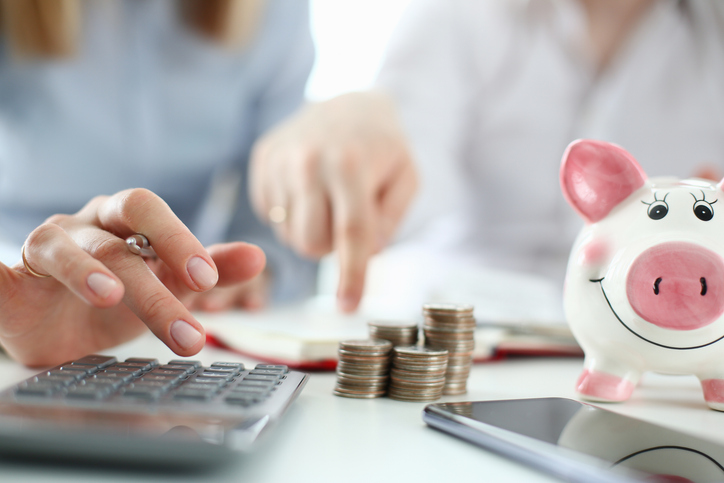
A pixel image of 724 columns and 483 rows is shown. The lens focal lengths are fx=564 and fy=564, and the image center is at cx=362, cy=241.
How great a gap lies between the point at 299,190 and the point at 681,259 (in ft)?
2.26

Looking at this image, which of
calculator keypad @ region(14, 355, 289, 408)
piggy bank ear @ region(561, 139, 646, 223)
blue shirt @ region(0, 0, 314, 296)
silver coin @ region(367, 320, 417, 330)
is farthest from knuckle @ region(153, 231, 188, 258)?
blue shirt @ region(0, 0, 314, 296)

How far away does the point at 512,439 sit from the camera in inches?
13.6

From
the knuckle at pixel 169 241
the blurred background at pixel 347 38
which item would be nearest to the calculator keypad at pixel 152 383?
the knuckle at pixel 169 241

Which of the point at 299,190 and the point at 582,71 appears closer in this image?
the point at 299,190

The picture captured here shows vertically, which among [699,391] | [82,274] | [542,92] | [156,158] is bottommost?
[699,391]

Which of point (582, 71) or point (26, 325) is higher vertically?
point (582, 71)

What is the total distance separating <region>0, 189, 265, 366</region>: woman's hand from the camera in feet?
1.44

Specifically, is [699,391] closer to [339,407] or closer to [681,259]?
[681,259]

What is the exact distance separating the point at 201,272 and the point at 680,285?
40cm

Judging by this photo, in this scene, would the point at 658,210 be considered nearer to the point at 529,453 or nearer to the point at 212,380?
the point at 529,453

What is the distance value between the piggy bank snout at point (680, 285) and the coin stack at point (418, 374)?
0.58ft

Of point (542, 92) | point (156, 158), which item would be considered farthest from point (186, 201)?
point (542, 92)

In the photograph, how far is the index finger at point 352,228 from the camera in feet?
3.05

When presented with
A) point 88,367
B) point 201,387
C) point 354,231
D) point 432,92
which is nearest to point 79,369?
point 88,367
